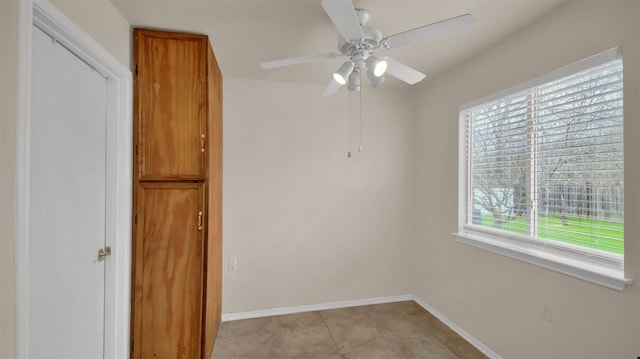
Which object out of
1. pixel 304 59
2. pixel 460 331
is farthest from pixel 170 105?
pixel 460 331

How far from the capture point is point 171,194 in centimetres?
195

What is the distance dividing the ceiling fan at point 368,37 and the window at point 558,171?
89 cm

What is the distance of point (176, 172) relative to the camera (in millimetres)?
1945

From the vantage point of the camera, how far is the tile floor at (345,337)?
89.6 inches

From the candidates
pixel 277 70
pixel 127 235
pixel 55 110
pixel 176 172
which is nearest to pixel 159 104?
pixel 176 172

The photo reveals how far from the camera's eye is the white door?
1.27 meters

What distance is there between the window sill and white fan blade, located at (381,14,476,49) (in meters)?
1.43

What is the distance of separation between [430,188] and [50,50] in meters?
3.07

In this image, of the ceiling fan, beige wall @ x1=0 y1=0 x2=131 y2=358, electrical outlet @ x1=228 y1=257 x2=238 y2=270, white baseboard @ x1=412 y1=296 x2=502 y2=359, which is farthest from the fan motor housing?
white baseboard @ x1=412 y1=296 x2=502 y2=359

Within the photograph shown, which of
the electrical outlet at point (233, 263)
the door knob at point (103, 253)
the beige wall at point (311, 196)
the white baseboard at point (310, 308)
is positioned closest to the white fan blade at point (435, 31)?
the beige wall at point (311, 196)

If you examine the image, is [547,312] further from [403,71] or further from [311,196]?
[311,196]

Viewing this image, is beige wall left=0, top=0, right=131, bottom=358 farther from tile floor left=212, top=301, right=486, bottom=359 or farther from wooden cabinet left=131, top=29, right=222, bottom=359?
tile floor left=212, top=301, right=486, bottom=359

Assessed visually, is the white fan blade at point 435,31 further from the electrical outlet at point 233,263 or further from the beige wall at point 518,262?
the electrical outlet at point 233,263

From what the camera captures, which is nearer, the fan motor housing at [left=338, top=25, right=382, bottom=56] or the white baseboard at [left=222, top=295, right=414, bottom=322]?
the fan motor housing at [left=338, top=25, right=382, bottom=56]
